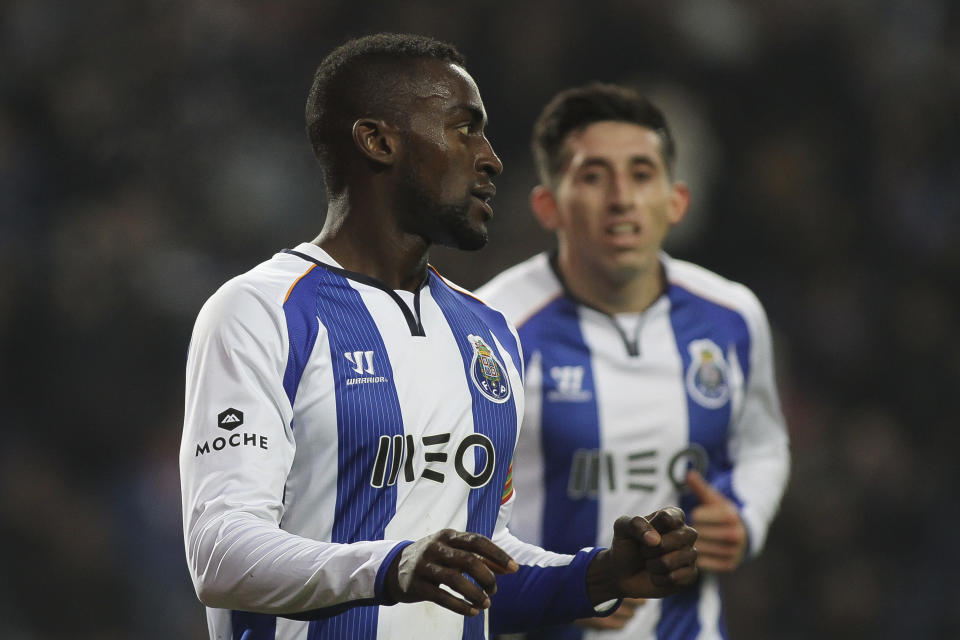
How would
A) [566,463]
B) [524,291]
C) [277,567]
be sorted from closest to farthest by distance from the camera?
[277,567]
[566,463]
[524,291]

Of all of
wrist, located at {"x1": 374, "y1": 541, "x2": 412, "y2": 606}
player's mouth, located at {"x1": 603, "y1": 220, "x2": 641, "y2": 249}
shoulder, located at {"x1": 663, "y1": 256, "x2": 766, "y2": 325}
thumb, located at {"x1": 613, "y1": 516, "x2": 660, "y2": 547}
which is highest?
player's mouth, located at {"x1": 603, "y1": 220, "x2": 641, "y2": 249}

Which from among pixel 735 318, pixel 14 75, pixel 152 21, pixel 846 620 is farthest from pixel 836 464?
pixel 14 75

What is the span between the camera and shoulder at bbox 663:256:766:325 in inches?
169

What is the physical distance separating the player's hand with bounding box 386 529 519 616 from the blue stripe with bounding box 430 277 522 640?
0.61 m

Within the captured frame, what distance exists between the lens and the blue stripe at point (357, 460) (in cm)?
246

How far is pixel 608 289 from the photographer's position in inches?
165

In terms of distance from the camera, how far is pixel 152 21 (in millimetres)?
7750

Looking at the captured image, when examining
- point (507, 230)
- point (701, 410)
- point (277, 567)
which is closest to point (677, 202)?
point (701, 410)

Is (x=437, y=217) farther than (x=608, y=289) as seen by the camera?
No

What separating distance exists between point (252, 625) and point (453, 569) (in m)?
0.70

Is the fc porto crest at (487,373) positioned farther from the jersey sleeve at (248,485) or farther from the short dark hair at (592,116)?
the short dark hair at (592,116)

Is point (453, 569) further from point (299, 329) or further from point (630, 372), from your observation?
point (630, 372)

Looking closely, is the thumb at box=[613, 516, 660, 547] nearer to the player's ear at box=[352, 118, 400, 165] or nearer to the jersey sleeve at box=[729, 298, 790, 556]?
the player's ear at box=[352, 118, 400, 165]

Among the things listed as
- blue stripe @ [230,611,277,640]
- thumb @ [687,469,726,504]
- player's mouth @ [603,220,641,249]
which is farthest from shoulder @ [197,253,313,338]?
thumb @ [687,469,726,504]
